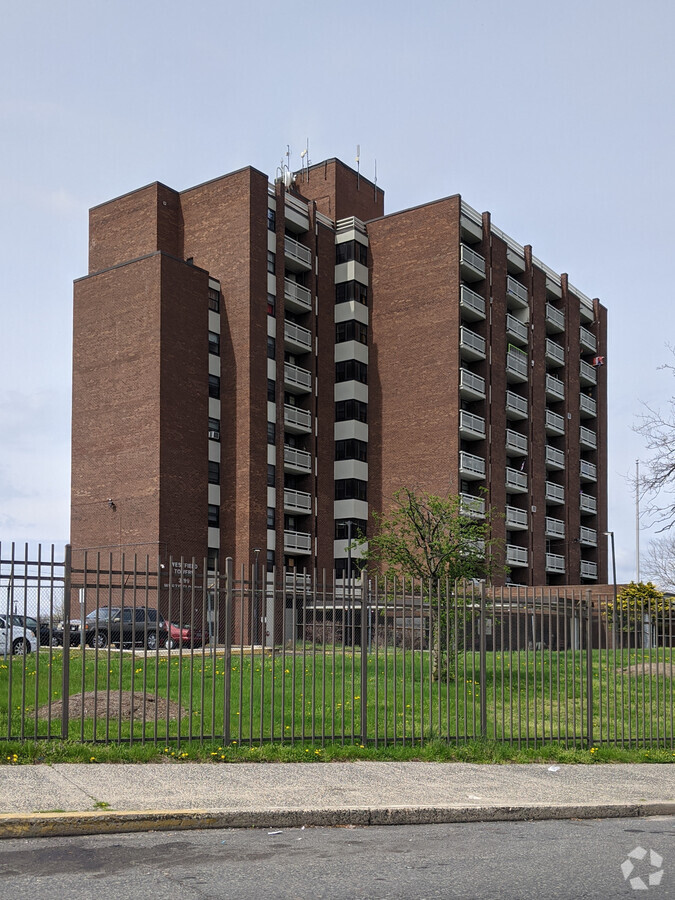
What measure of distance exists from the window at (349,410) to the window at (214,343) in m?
9.47

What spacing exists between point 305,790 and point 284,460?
48.5 m

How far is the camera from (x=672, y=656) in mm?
15930

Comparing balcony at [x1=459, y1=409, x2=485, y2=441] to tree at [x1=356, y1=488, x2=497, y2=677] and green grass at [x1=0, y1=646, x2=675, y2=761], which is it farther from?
green grass at [x1=0, y1=646, x2=675, y2=761]

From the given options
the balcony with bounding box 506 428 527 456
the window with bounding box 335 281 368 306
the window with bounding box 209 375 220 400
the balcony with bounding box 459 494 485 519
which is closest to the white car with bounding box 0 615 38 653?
the balcony with bounding box 459 494 485 519


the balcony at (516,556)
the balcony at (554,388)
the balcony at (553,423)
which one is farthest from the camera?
the balcony at (554,388)

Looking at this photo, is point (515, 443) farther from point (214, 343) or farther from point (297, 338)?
point (214, 343)

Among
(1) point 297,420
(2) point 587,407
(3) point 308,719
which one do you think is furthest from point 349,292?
(3) point 308,719

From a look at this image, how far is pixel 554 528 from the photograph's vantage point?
70.2 m

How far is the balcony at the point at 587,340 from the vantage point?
77250 mm

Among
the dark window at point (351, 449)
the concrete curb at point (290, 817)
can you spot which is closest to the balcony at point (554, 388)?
the dark window at point (351, 449)

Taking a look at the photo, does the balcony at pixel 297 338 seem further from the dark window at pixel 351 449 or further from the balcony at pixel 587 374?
the balcony at pixel 587 374

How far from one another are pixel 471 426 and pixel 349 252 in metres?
13.4

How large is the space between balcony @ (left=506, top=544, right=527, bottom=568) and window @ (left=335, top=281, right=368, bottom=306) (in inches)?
703

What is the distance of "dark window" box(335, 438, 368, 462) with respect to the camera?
63.1 m
